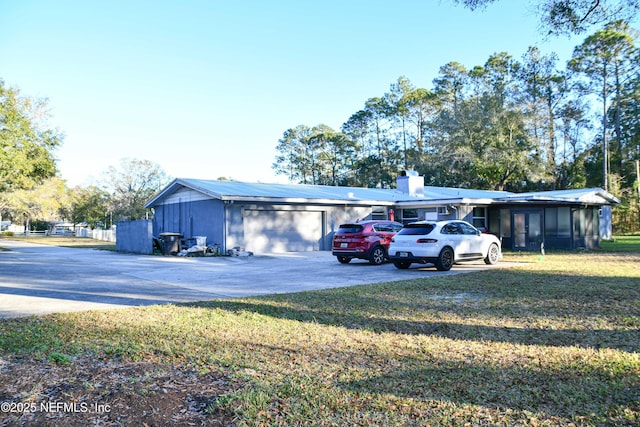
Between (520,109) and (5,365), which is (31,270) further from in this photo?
(520,109)

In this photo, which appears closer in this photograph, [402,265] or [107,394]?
[107,394]

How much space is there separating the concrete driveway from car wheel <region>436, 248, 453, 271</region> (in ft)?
0.95

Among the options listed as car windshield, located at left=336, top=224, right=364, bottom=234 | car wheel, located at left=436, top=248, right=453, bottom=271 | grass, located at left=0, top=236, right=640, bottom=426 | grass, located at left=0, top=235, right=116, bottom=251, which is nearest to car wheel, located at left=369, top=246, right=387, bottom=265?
car windshield, located at left=336, top=224, right=364, bottom=234

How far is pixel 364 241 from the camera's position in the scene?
52.4ft

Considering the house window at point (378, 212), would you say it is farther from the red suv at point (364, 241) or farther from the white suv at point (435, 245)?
A: the white suv at point (435, 245)

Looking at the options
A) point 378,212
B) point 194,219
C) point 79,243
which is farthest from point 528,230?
point 79,243

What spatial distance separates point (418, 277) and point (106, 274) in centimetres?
925

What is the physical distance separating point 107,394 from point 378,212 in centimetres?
2365

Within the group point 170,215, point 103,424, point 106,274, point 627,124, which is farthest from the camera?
point 627,124

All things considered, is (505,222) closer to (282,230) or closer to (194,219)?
(282,230)

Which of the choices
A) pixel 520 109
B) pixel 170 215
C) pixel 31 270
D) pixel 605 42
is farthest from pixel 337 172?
pixel 31 270

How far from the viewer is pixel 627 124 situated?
45781mm

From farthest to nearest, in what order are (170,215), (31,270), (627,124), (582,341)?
(627,124)
(170,215)
(31,270)
(582,341)

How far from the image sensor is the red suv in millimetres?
15984
